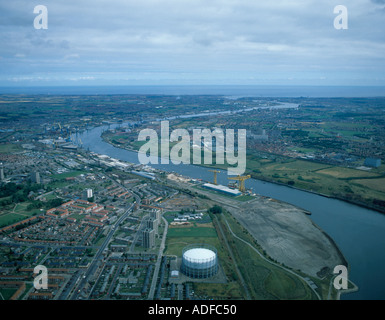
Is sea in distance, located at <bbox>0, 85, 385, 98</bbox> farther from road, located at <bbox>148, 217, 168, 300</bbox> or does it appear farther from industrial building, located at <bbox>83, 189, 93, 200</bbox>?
road, located at <bbox>148, 217, 168, 300</bbox>

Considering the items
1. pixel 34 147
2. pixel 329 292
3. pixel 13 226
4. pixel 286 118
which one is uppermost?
pixel 286 118

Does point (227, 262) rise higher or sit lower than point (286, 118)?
lower

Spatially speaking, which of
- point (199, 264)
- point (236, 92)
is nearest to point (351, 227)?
point (199, 264)

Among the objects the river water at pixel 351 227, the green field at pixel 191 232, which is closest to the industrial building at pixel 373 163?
the river water at pixel 351 227

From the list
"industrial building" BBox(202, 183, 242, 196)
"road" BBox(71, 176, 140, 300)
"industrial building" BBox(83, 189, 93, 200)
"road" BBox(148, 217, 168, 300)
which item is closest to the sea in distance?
"industrial building" BBox(202, 183, 242, 196)
